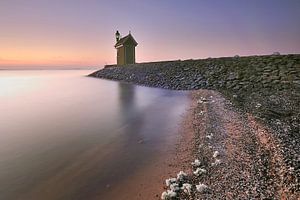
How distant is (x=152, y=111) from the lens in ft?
41.8

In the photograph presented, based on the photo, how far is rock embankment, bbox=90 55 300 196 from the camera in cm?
698

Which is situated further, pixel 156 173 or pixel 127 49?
pixel 127 49

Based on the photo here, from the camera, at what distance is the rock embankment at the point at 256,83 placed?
6980 millimetres

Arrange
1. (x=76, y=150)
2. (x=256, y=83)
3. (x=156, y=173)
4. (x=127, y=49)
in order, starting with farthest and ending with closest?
(x=127, y=49)
(x=256, y=83)
(x=76, y=150)
(x=156, y=173)

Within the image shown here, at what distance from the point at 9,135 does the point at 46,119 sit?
2.89m

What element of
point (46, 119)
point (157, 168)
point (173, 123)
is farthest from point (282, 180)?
point (46, 119)

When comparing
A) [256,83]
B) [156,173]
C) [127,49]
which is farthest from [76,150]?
[127,49]

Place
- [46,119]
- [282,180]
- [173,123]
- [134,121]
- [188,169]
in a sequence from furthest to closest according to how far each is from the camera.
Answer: [46,119]
[134,121]
[173,123]
[188,169]
[282,180]

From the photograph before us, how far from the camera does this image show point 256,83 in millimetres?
17812

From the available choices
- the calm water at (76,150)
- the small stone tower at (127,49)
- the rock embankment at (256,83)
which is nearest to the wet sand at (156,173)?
the calm water at (76,150)

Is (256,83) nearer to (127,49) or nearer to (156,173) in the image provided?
(156,173)

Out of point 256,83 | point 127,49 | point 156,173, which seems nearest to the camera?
point 156,173

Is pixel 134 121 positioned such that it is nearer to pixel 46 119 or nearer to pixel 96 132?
pixel 96 132

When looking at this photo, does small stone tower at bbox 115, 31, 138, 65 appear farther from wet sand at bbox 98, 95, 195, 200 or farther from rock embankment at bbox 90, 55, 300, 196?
wet sand at bbox 98, 95, 195, 200
